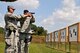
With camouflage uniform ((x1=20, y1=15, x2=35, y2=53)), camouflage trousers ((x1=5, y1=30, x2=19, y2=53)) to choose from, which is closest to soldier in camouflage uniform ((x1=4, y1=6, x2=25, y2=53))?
camouflage trousers ((x1=5, y1=30, x2=19, y2=53))

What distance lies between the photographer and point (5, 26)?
496 inches

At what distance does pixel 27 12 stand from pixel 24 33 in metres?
0.85

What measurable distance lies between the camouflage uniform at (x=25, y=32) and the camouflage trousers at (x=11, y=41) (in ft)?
1.05

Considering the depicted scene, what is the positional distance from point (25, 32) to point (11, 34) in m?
0.65

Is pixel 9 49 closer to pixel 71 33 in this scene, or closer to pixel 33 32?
pixel 33 32

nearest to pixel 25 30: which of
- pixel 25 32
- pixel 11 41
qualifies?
pixel 25 32

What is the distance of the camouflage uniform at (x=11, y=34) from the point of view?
1239cm

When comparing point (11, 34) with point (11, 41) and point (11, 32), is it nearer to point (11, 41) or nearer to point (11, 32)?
point (11, 32)

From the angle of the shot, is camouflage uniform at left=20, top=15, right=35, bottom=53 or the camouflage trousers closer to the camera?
the camouflage trousers

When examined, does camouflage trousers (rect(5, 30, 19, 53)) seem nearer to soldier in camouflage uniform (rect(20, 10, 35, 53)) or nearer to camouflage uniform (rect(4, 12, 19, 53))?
camouflage uniform (rect(4, 12, 19, 53))

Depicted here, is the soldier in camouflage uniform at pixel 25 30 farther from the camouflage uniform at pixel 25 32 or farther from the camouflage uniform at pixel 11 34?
the camouflage uniform at pixel 11 34

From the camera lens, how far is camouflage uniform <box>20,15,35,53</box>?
12758 mm

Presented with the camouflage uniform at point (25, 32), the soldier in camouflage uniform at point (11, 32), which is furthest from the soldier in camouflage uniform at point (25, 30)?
the soldier in camouflage uniform at point (11, 32)

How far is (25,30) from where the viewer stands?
12875mm
